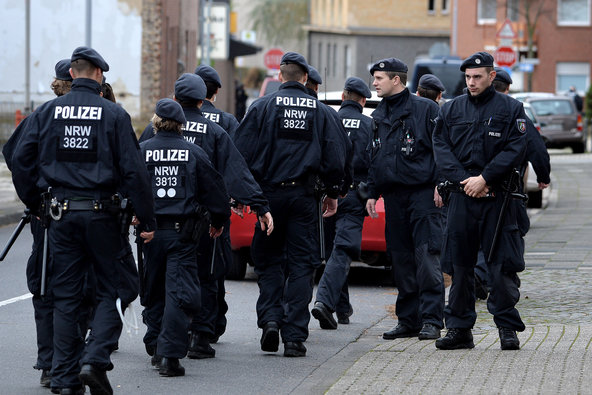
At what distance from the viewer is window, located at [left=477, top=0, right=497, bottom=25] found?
63.4 m

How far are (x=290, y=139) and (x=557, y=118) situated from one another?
98.5ft

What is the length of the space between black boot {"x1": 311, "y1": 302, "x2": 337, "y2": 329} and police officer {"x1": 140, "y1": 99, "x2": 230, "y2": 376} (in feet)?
6.24

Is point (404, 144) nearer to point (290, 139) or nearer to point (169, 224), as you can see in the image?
point (290, 139)

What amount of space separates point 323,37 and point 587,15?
65.2 ft

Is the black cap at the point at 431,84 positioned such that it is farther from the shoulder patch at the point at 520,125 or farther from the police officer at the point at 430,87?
the shoulder patch at the point at 520,125

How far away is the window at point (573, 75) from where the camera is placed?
61.9m

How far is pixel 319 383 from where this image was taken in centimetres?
725

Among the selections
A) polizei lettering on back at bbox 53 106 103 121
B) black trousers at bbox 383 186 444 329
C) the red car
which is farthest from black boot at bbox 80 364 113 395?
the red car

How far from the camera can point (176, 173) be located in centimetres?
755

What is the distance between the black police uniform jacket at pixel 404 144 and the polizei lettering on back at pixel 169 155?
6.21ft

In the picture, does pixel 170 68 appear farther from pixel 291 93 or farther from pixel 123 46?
pixel 291 93

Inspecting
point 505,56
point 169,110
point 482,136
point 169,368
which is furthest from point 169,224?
point 505,56

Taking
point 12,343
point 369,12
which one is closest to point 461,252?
point 12,343

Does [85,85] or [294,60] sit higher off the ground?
[294,60]
